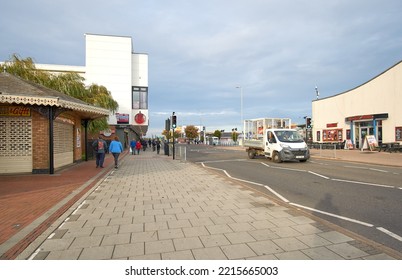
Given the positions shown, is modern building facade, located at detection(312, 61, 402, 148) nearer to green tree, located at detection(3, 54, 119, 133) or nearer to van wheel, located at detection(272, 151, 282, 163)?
van wheel, located at detection(272, 151, 282, 163)

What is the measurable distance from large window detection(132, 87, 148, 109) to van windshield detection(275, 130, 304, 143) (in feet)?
97.7

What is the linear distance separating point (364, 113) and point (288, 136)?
1802 centimetres

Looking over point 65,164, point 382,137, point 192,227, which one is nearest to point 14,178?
point 65,164

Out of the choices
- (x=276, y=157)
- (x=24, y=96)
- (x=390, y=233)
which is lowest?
(x=390, y=233)

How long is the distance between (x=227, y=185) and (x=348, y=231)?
474 cm

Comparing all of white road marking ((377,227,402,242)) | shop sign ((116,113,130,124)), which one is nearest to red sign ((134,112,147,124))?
shop sign ((116,113,130,124))

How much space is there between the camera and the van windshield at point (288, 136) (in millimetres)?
16422

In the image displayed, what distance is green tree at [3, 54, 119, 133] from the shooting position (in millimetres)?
18750

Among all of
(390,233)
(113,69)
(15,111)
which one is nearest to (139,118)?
(113,69)

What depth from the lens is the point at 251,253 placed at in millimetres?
3594

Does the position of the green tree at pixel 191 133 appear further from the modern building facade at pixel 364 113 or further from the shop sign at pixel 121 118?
the modern building facade at pixel 364 113

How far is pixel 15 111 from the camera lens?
10.9 m

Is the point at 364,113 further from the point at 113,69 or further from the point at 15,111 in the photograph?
the point at 113,69

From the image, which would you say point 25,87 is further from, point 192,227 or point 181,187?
point 192,227
